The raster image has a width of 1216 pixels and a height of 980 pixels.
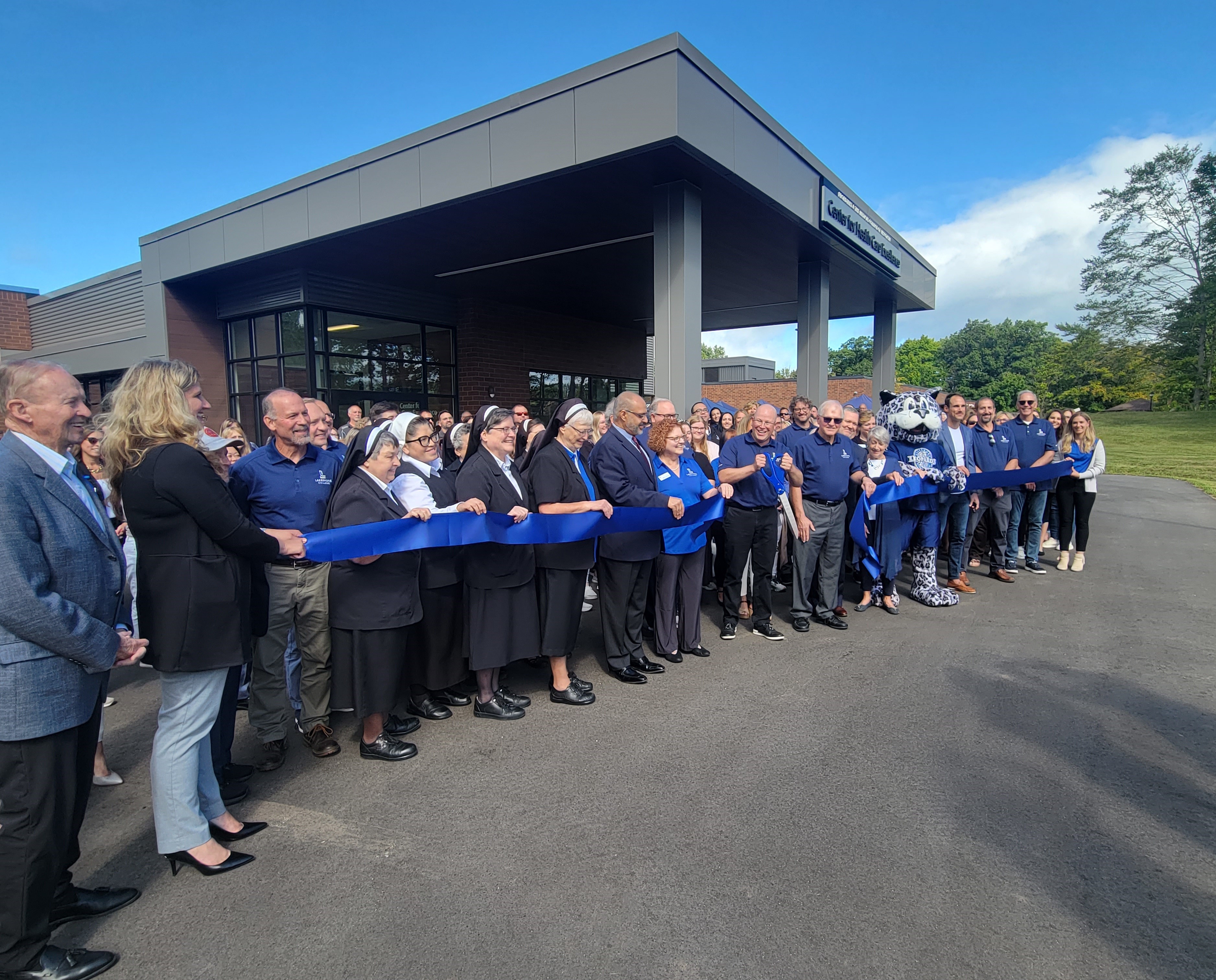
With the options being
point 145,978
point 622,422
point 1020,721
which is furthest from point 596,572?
point 145,978

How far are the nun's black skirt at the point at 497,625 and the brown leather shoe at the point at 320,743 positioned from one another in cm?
87

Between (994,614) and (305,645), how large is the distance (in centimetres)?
639

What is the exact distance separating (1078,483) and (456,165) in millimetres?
9036

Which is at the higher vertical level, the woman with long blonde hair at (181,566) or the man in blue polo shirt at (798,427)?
the man in blue polo shirt at (798,427)

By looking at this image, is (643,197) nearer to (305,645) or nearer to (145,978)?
(305,645)

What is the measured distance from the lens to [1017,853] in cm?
300

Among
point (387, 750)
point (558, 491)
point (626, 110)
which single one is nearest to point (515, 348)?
point (626, 110)

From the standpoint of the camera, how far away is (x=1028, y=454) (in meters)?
8.31

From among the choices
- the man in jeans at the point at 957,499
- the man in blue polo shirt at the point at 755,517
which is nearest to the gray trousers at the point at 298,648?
the man in blue polo shirt at the point at 755,517

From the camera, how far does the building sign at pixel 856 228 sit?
10773 mm

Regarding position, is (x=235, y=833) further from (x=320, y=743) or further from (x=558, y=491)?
(x=558, y=491)

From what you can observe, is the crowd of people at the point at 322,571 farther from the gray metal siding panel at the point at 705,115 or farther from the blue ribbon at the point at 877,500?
the gray metal siding panel at the point at 705,115

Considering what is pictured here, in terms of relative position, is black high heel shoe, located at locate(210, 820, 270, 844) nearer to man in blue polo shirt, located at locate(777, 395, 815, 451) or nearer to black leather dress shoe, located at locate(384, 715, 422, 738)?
black leather dress shoe, located at locate(384, 715, 422, 738)

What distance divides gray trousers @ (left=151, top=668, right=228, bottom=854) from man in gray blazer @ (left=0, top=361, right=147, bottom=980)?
0.95ft
